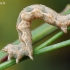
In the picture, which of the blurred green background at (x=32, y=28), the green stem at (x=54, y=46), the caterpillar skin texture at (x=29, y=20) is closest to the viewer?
the green stem at (x=54, y=46)

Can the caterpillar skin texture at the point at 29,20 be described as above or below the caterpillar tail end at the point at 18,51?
above

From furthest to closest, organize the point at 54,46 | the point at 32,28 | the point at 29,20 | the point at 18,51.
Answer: the point at 32,28 < the point at 29,20 < the point at 18,51 < the point at 54,46

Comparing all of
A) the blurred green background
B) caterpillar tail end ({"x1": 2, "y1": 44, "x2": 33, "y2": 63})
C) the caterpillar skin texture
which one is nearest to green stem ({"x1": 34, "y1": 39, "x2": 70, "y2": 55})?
caterpillar tail end ({"x1": 2, "y1": 44, "x2": 33, "y2": 63})

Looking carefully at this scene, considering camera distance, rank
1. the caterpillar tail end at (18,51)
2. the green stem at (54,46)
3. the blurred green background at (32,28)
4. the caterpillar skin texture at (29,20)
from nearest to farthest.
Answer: the green stem at (54,46) < the caterpillar tail end at (18,51) < the caterpillar skin texture at (29,20) < the blurred green background at (32,28)

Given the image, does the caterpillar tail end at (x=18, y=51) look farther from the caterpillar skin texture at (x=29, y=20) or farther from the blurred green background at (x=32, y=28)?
the blurred green background at (x=32, y=28)

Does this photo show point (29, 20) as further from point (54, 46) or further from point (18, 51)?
point (54, 46)

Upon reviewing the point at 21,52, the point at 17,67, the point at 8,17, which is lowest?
the point at 17,67

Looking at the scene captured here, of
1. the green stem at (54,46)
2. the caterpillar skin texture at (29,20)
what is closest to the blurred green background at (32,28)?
the caterpillar skin texture at (29,20)

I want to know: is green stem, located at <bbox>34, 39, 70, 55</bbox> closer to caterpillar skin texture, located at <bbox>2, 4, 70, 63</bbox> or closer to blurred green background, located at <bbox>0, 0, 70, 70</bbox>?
caterpillar skin texture, located at <bbox>2, 4, 70, 63</bbox>

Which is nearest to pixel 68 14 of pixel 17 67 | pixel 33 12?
pixel 33 12

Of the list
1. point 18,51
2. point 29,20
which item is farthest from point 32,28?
point 18,51

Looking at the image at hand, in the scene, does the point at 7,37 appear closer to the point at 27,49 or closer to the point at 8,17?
the point at 8,17
